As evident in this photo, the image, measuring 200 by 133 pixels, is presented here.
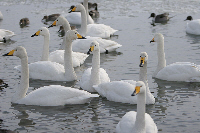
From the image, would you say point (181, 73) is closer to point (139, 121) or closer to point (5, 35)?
point (139, 121)

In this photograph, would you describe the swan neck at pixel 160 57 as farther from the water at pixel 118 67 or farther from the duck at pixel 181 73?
the water at pixel 118 67

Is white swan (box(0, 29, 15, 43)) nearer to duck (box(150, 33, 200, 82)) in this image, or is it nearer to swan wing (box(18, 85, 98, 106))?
duck (box(150, 33, 200, 82))

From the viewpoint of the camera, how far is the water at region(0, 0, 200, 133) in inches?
359

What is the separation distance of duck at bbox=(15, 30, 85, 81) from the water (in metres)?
0.24

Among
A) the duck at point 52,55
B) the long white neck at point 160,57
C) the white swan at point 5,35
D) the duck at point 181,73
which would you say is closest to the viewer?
the duck at point 181,73

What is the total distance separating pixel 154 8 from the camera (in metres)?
27.2

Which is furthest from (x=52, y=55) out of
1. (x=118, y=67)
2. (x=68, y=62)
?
(x=118, y=67)

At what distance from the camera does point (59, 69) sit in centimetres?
1280

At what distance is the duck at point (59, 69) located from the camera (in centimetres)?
1248

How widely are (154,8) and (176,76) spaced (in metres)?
15.4

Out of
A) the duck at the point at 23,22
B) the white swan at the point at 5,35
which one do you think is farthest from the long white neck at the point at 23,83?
the duck at the point at 23,22

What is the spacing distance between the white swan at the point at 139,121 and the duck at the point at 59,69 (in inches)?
178

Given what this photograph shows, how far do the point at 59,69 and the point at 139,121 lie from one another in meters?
5.54

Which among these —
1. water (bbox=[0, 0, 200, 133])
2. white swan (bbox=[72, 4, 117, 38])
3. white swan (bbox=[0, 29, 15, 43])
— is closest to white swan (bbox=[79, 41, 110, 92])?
water (bbox=[0, 0, 200, 133])
